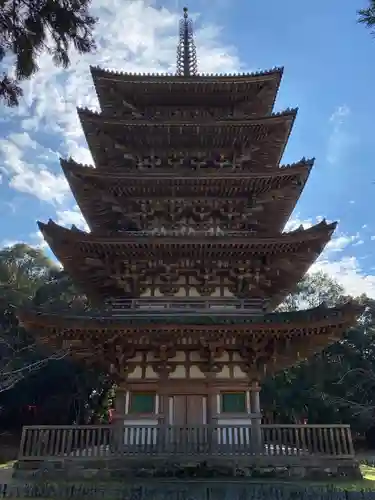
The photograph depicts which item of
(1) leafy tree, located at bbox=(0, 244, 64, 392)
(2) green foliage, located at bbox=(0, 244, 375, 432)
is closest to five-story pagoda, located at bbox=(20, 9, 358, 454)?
(1) leafy tree, located at bbox=(0, 244, 64, 392)

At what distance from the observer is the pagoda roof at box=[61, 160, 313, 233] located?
15531 millimetres

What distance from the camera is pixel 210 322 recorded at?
42.8 feet

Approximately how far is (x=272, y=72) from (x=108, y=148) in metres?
7.34

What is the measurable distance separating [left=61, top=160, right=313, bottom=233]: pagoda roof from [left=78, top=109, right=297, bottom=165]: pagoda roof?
73.9 inches

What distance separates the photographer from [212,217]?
16516mm

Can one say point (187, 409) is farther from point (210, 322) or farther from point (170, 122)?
point (170, 122)

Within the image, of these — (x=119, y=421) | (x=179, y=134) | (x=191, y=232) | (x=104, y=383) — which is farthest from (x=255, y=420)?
(x=104, y=383)

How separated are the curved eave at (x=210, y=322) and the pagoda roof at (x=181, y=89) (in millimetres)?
9715

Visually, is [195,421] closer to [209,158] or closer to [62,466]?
[62,466]

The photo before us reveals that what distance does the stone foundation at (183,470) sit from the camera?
12.4 meters

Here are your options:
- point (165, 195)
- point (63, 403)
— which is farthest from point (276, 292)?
point (63, 403)

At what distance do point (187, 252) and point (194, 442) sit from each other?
5.73m

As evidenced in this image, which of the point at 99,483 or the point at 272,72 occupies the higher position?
the point at 272,72

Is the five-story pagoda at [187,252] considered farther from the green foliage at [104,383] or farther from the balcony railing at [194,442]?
the green foliage at [104,383]
